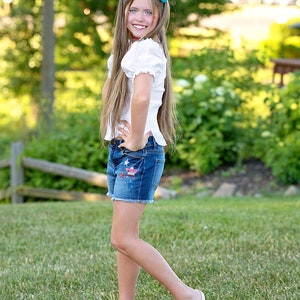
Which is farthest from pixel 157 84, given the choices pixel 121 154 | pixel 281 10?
pixel 281 10

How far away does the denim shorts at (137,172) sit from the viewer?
9.91 feet

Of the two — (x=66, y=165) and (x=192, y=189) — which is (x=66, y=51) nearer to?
(x=66, y=165)

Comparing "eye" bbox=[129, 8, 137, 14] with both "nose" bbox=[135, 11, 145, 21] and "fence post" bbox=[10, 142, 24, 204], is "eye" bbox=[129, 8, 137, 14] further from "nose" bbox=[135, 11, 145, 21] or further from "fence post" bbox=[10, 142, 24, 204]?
"fence post" bbox=[10, 142, 24, 204]

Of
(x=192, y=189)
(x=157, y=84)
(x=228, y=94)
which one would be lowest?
(x=192, y=189)

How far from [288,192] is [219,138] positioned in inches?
53.6

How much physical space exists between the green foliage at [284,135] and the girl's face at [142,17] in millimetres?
4814

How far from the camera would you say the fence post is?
834 centimetres

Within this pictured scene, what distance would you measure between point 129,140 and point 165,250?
1.61 m

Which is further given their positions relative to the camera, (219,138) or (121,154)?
(219,138)

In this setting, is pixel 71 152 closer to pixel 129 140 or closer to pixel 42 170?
pixel 42 170

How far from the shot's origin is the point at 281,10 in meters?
27.1

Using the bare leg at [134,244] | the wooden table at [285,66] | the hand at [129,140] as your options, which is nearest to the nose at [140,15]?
the hand at [129,140]

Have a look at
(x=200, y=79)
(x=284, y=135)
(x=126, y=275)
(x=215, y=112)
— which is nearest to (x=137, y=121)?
(x=126, y=275)

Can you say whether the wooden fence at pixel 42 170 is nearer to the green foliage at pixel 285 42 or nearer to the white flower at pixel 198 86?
the white flower at pixel 198 86
